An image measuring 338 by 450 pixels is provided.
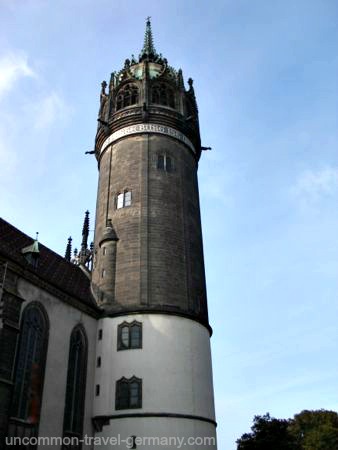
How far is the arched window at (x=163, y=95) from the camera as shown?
3591 cm

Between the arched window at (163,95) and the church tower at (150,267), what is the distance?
0.11 meters

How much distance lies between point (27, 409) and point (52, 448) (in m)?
2.25

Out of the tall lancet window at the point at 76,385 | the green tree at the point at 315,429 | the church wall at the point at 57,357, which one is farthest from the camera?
the green tree at the point at 315,429

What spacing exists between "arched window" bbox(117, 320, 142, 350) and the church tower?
2.1 inches

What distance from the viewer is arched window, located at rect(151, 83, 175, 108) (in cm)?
3591

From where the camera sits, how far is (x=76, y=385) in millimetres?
24094

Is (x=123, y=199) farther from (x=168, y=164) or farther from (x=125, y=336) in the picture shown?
(x=125, y=336)

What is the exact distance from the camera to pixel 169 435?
23234 millimetres

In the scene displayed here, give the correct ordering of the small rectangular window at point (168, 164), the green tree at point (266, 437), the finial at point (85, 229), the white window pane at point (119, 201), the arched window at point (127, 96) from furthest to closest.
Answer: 1. the finial at point (85, 229)
2. the green tree at point (266, 437)
3. the arched window at point (127, 96)
4. the small rectangular window at point (168, 164)
5. the white window pane at point (119, 201)

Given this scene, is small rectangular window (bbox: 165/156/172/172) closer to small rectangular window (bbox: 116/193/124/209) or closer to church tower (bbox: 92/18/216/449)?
church tower (bbox: 92/18/216/449)

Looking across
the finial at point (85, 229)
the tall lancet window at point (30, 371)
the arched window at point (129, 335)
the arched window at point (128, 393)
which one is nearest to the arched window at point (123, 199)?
the arched window at point (129, 335)

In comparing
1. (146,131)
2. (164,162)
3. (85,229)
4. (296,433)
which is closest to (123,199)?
(164,162)

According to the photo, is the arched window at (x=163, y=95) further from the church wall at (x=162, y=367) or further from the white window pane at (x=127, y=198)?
the church wall at (x=162, y=367)

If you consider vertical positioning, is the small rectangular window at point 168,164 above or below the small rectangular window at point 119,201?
above
